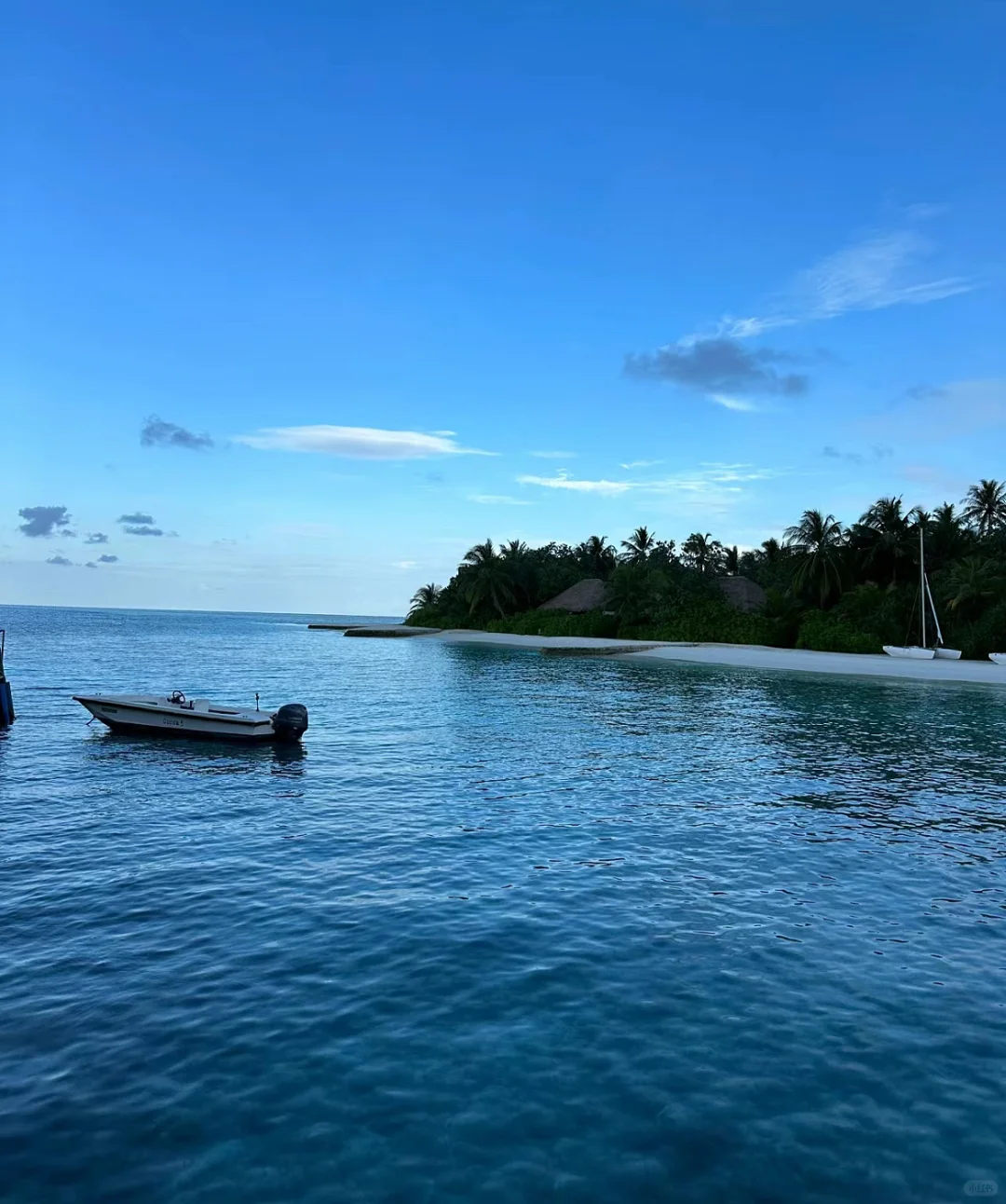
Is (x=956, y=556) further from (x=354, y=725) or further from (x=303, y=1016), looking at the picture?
(x=303, y=1016)

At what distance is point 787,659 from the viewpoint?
6300 cm

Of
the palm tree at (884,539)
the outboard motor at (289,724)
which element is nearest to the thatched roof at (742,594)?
the palm tree at (884,539)

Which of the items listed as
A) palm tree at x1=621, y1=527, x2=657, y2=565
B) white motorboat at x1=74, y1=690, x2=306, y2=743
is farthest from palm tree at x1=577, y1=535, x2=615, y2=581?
white motorboat at x1=74, y1=690, x2=306, y2=743

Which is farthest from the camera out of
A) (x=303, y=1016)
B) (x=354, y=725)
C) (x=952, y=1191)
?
(x=354, y=725)

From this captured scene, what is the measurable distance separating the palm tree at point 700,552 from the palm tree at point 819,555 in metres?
29.3

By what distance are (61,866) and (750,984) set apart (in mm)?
11753

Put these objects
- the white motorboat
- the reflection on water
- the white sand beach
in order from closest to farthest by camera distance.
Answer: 1. the reflection on water
2. the white motorboat
3. the white sand beach

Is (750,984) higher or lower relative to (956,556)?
lower

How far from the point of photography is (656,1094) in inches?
296

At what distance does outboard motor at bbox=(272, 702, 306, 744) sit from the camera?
2700cm

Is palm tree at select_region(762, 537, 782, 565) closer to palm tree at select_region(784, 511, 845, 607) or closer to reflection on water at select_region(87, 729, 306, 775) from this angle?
palm tree at select_region(784, 511, 845, 607)

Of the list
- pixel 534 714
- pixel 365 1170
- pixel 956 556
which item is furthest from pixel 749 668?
pixel 365 1170

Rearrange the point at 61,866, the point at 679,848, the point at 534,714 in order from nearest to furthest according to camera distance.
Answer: the point at 61,866, the point at 679,848, the point at 534,714

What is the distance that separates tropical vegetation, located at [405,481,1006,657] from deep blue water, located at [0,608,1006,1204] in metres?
46.4
